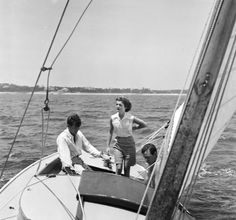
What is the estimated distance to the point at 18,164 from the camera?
1368cm

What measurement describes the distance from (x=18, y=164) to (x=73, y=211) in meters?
10.6

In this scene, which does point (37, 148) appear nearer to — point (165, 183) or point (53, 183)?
point (53, 183)

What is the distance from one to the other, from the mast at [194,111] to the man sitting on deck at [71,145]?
3285 millimetres

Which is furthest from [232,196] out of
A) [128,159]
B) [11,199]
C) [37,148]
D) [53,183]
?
[37,148]

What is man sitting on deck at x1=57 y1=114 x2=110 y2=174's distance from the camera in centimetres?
545

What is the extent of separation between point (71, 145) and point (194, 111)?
13.4ft

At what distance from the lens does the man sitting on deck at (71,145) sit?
17.9ft

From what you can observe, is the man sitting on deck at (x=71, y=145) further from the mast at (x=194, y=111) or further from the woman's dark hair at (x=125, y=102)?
the mast at (x=194, y=111)

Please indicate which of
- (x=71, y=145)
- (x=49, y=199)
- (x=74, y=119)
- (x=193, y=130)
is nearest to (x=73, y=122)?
(x=74, y=119)

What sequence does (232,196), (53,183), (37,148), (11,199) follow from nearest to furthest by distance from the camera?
1. (53,183)
2. (11,199)
3. (232,196)
4. (37,148)

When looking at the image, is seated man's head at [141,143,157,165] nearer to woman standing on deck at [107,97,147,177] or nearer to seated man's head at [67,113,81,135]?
woman standing on deck at [107,97,147,177]

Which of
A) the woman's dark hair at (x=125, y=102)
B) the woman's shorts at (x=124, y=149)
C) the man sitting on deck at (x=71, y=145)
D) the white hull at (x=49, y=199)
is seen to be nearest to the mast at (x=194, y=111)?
the white hull at (x=49, y=199)

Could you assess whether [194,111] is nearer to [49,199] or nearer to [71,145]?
[49,199]

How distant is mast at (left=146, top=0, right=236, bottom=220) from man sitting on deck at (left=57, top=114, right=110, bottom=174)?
10.8 feet
